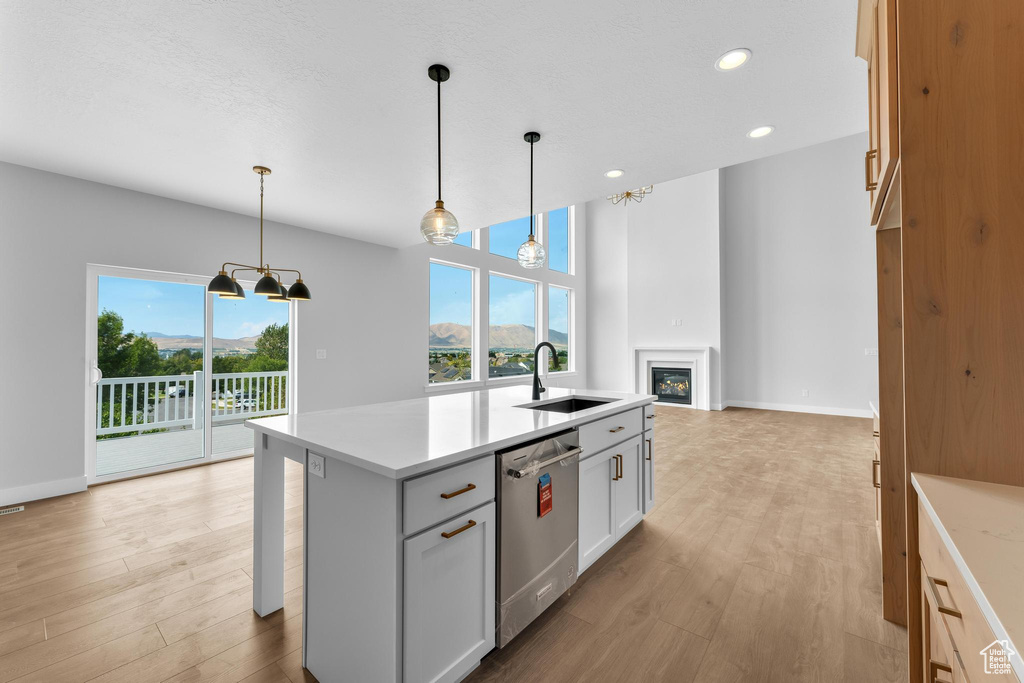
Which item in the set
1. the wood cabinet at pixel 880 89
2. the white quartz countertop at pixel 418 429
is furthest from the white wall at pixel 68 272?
the wood cabinet at pixel 880 89

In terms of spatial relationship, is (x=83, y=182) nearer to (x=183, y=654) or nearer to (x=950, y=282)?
(x=183, y=654)

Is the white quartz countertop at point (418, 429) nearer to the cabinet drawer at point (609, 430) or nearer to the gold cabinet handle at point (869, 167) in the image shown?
the cabinet drawer at point (609, 430)

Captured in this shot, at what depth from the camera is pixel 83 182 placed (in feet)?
11.1

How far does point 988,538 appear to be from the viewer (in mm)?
745

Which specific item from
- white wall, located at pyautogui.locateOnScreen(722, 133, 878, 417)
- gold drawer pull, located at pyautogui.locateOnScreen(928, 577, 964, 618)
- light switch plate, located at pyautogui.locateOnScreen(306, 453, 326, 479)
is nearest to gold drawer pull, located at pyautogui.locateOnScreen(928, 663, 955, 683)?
gold drawer pull, located at pyautogui.locateOnScreen(928, 577, 964, 618)

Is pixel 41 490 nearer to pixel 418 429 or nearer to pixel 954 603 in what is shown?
pixel 418 429

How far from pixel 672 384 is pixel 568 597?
21.0ft

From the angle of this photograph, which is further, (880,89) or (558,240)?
(558,240)

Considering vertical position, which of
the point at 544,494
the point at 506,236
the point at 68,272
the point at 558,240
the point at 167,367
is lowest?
the point at 544,494

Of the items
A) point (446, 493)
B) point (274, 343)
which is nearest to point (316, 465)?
point (446, 493)

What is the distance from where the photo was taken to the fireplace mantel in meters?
7.16

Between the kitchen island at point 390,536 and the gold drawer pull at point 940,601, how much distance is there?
1144 millimetres

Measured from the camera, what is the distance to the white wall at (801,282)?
632cm

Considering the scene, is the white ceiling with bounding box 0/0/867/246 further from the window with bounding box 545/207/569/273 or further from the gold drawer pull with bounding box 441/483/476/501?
the window with bounding box 545/207/569/273
